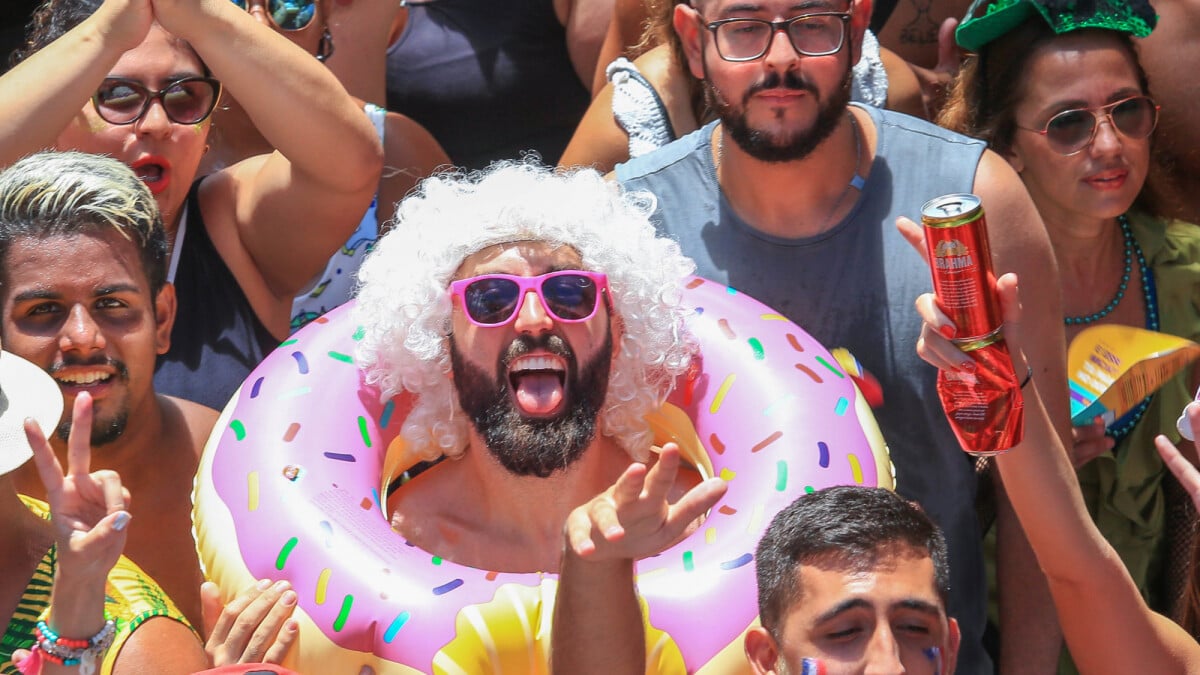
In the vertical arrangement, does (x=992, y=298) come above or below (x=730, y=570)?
above

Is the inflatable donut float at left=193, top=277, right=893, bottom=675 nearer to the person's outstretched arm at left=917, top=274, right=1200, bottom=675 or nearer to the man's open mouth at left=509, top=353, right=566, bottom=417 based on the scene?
the man's open mouth at left=509, top=353, right=566, bottom=417

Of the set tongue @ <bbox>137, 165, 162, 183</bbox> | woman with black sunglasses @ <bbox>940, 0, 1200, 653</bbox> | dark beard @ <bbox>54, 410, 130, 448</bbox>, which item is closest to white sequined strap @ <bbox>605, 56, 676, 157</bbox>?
woman with black sunglasses @ <bbox>940, 0, 1200, 653</bbox>

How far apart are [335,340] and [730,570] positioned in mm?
1019

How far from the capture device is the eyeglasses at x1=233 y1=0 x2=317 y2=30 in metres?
3.93

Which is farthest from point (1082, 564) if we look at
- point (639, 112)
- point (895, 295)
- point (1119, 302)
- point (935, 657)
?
point (639, 112)

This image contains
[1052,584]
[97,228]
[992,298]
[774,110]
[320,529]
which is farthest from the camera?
[774,110]

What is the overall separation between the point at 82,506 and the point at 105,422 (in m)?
0.77

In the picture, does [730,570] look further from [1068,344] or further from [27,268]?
[27,268]

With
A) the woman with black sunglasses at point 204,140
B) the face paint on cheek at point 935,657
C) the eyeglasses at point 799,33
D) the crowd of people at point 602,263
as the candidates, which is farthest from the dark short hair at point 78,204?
the face paint on cheek at point 935,657

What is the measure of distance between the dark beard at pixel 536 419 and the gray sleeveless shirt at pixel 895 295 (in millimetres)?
505

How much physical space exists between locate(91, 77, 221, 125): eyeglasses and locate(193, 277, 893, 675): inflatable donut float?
569 millimetres

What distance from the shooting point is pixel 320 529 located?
9.86 ft

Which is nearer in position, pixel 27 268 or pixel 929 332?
pixel 929 332

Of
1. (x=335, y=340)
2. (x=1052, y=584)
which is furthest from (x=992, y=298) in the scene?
(x=335, y=340)
